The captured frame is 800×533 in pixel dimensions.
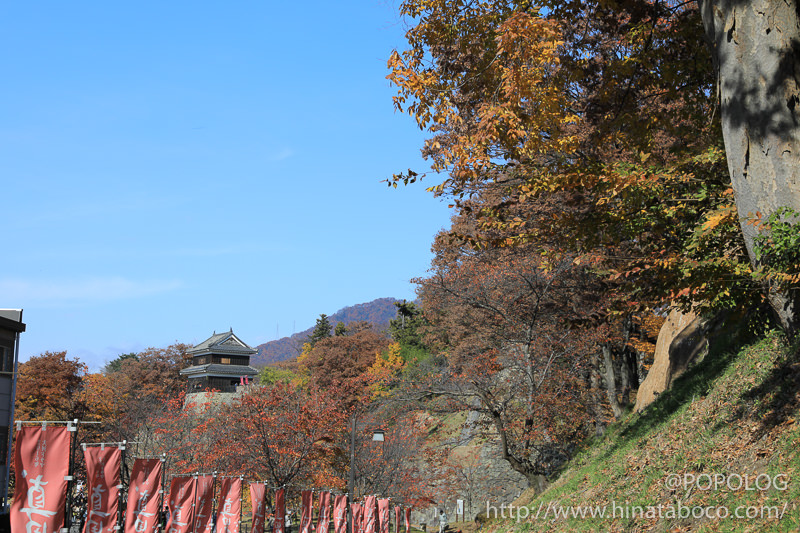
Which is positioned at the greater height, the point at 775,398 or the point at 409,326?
the point at 409,326

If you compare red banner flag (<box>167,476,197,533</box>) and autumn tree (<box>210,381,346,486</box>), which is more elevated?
autumn tree (<box>210,381,346,486</box>)

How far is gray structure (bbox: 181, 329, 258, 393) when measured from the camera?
62000 mm

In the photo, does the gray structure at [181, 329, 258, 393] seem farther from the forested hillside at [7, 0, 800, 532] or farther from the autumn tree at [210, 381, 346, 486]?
the forested hillside at [7, 0, 800, 532]

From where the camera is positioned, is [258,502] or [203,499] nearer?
[203,499]

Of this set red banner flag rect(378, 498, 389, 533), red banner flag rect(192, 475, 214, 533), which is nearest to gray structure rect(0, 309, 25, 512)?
red banner flag rect(192, 475, 214, 533)

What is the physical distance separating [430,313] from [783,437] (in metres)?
31.4

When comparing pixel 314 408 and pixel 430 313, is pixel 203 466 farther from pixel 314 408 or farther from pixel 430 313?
pixel 430 313

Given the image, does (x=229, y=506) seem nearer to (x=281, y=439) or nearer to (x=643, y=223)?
(x=281, y=439)

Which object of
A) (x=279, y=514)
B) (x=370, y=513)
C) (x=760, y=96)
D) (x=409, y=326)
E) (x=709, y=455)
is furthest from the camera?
(x=409, y=326)

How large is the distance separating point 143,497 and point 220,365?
50.0 m

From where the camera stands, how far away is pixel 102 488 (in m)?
12.6

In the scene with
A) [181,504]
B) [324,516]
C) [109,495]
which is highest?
[109,495]

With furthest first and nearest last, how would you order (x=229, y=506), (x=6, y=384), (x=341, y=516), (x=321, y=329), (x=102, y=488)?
(x=321, y=329) < (x=341, y=516) < (x=229, y=506) < (x=6, y=384) < (x=102, y=488)

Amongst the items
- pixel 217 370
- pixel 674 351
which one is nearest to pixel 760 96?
Result: pixel 674 351
